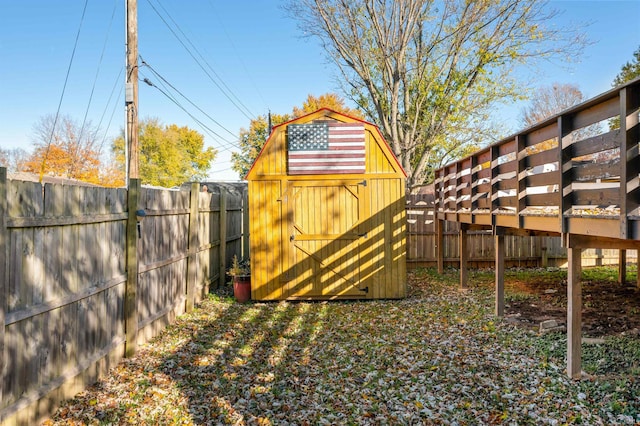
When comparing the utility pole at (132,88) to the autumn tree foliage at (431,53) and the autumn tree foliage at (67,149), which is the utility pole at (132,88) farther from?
the autumn tree foliage at (67,149)

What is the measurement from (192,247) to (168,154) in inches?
1548

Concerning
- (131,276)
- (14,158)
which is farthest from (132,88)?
(14,158)

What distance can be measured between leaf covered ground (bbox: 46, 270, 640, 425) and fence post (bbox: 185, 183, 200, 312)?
2.23 feet

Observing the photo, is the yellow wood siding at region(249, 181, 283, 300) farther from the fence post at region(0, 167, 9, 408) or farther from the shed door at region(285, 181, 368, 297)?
the fence post at region(0, 167, 9, 408)

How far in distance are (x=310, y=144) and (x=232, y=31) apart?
630 inches

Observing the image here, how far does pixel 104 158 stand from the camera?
115ft

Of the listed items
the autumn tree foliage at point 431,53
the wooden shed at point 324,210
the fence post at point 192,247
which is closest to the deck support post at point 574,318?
the wooden shed at point 324,210

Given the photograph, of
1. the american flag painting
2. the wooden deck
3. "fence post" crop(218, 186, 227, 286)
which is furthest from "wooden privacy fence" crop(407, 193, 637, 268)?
"fence post" crop(218, 186, 227, 286)

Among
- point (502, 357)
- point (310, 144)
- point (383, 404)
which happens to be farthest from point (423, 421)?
point (310, 144)

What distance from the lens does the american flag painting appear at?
797cm

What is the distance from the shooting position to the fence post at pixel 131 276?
4.87 metres

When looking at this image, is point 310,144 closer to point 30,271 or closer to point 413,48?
point 30,271

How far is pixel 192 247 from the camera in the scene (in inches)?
289

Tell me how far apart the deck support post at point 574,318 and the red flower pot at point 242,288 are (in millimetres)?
5578
